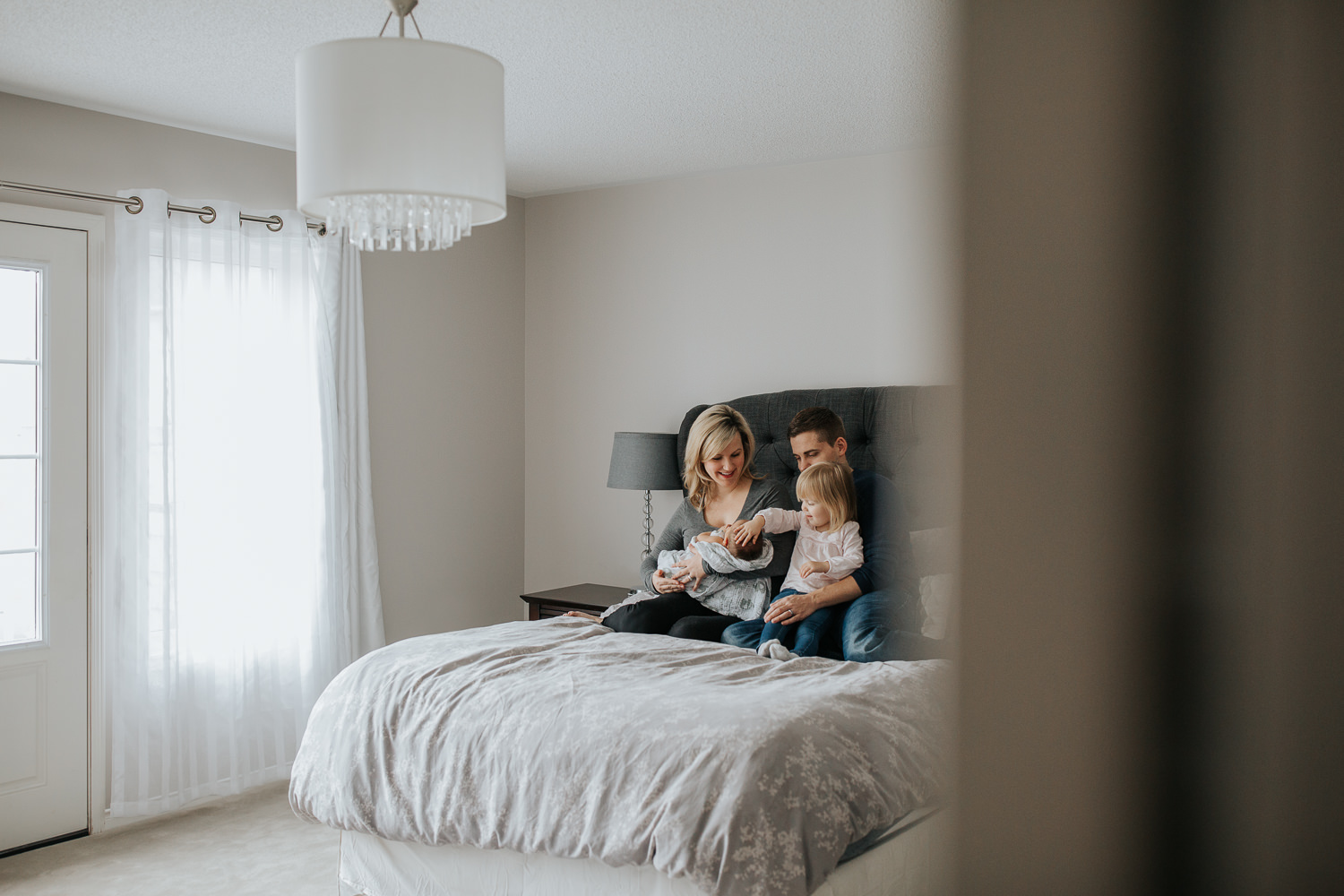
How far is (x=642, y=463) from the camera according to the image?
3.93m

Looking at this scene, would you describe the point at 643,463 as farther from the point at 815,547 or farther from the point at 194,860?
the point at 194,860

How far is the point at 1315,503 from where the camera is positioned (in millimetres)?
108

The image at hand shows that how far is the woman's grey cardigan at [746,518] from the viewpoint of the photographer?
3.31 meters

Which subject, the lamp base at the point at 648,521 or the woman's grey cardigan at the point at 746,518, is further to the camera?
the lamp base at the point at 648,521

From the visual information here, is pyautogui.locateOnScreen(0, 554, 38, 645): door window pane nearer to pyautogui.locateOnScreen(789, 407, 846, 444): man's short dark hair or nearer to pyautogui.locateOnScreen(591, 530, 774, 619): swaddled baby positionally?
pyautogui.locateOnScreen(591, 530, 774, 619): swaddled baby

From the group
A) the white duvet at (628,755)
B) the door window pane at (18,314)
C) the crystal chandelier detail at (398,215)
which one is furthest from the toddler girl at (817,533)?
the door window pane at (18,314)

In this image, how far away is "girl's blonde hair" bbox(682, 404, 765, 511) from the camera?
12.0ft

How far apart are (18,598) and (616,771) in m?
2.40

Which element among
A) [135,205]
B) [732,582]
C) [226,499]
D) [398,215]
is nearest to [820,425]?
[732,582]

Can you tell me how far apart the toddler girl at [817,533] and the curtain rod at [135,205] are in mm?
1949

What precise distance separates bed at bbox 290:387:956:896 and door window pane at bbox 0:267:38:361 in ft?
5.52

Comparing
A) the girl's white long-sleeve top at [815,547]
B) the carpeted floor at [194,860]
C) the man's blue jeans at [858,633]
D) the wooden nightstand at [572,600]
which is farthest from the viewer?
the wooden nightstand at [572,600]

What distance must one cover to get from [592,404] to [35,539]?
7.78 feet

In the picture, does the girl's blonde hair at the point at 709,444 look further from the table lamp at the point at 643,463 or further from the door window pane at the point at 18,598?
the door window pane at the point at 18,598
